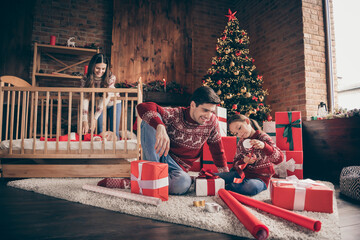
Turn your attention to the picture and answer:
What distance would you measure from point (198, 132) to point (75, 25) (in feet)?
11.5

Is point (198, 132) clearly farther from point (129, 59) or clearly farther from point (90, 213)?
point (129, 59)

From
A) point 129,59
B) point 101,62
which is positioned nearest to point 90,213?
point 101,62

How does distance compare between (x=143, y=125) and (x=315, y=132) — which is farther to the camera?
(x=315, y=132)

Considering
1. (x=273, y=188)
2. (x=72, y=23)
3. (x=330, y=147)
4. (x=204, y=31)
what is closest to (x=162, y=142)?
(x=273, y=188)

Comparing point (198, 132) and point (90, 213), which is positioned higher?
point (198, 132)

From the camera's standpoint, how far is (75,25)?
151 inches

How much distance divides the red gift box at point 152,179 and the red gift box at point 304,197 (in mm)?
569

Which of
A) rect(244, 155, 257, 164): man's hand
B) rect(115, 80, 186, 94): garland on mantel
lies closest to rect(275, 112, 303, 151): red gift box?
rect(244, 155, 257, 164): man's hand

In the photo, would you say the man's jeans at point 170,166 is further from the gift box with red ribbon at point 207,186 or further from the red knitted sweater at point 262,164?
the red knitted sweater at point 262,164

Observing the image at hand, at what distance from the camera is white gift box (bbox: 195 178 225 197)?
1349mm

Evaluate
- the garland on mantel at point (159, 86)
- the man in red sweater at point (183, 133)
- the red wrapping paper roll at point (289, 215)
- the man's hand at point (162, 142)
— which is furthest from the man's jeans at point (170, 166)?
the garland on mantel at point (159, 86)

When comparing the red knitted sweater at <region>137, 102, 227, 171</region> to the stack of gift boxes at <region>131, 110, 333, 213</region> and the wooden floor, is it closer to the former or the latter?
the stack of gift boxes at <region>131, 110, 333, 213</region>

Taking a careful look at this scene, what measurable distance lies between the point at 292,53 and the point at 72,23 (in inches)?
140

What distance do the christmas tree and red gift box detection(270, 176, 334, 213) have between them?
2.01 m
